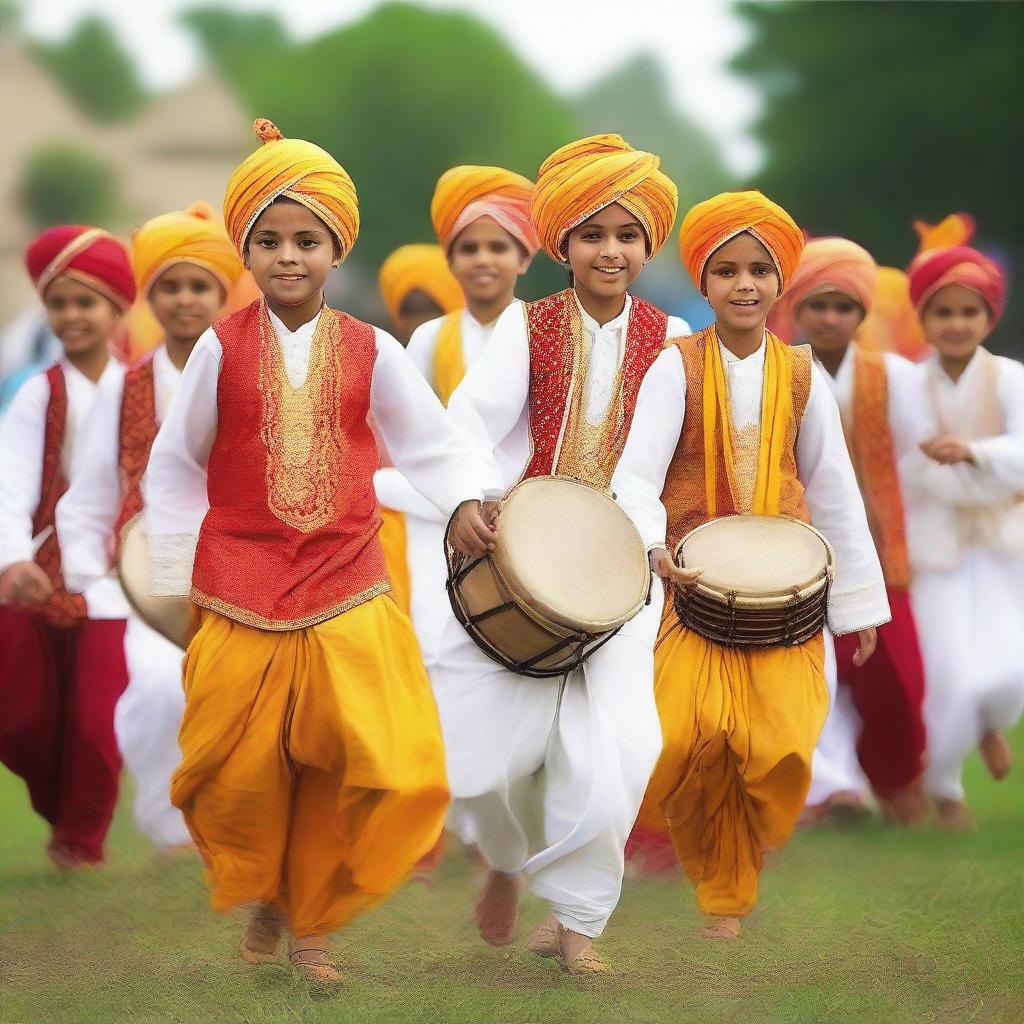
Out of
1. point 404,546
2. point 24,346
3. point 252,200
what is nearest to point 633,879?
point 404,546

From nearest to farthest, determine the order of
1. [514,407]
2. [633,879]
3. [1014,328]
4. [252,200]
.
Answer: [252,200]
[514,407]
[633,879]
[1014,328]

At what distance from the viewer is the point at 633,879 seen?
7.41 metres

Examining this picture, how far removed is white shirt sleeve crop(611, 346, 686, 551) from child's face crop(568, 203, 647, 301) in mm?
266

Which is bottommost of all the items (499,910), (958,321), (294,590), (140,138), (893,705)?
(499,910)

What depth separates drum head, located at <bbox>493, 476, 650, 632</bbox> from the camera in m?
5.70

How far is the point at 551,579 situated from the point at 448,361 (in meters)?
2.50

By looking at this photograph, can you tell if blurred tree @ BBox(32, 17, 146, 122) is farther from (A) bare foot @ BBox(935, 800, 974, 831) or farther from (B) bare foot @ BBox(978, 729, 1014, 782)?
(A) bare foot @ BBox(935, 800, 974, 831)

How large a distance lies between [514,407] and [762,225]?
888 millimetres

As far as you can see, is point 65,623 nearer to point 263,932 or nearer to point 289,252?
Result: point 263,932

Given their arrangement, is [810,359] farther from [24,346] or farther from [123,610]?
[24,346]

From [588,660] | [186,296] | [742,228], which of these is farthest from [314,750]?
[186,296]

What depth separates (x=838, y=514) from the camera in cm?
652

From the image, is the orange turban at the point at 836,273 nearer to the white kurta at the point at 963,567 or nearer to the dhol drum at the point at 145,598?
the white kurta at the point at 963,567

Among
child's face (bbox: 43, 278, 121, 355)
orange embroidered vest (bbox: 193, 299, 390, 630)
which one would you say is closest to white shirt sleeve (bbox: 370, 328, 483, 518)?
orange embroidered vest (bbox: 193, 299, 390, 630)
